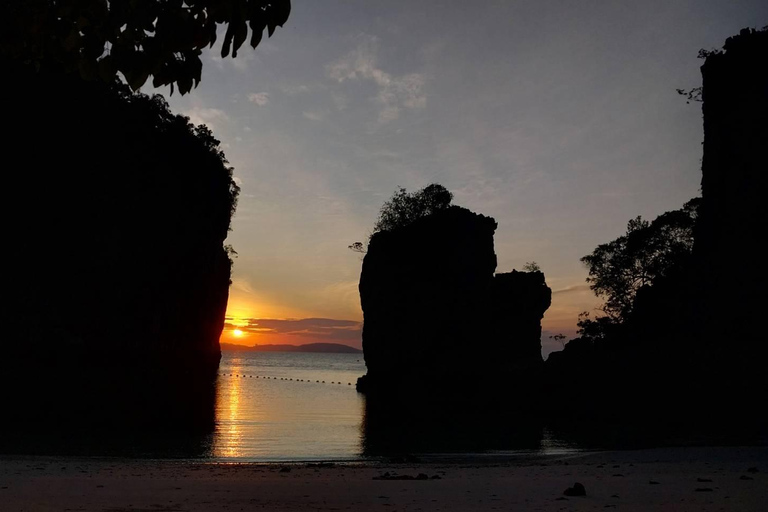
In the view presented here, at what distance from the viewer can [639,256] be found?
60188mm

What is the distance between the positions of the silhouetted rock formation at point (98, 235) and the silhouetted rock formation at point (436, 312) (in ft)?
72.3

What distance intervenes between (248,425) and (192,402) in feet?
37.7

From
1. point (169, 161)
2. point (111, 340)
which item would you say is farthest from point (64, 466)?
point (169, 161)

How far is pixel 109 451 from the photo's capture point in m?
21.0

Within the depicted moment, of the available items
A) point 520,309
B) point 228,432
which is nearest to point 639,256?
point 520,309

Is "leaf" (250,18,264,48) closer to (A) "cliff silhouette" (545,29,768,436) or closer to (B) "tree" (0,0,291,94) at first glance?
(B) "tree" (0,0,291,94)

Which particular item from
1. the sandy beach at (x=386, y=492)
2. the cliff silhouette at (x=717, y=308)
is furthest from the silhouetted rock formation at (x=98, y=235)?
the sandy beach at (x=386, y=492)

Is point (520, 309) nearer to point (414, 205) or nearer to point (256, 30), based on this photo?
point (414, 205)

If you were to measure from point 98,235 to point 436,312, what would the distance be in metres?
36.3

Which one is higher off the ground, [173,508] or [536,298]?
[536,298]

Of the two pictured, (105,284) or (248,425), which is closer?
(248,425)

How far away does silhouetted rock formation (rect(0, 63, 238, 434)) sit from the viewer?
49.2m

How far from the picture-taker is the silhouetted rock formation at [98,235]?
161 ft

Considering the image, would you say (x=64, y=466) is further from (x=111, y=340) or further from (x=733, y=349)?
(x=111, y=340)
